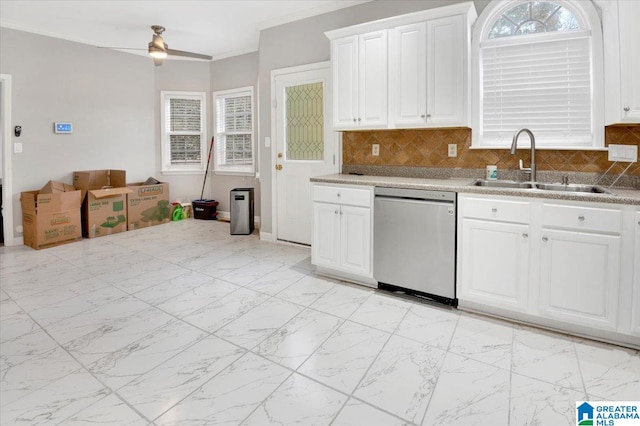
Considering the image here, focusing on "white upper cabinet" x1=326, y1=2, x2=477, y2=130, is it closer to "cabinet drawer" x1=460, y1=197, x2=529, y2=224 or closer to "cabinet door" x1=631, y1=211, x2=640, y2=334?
"cabinet drawer" x1=460, y1=197, x2=529, y2=224

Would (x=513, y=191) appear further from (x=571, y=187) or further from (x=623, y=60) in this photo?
(x=623, y=60)

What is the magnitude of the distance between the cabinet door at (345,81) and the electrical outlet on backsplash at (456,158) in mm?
435

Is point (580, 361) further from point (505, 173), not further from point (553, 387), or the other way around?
point (505, 173)

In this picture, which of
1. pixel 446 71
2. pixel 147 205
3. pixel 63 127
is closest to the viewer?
pixel 446 71

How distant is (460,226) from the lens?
2762 millimetres

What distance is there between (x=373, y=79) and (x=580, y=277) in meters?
2.28

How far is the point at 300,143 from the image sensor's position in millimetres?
4734

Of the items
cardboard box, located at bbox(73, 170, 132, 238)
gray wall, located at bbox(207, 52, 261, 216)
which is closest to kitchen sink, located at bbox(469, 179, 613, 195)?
gray wall, located at bbox(207, 52, 261, 216)

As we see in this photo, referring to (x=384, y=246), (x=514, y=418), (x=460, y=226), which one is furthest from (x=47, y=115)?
(x=514, y=418)

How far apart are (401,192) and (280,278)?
144cm

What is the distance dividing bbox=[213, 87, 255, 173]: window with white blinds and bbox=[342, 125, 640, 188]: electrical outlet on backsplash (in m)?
2.59

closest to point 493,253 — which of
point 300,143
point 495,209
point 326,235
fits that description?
point 495,209

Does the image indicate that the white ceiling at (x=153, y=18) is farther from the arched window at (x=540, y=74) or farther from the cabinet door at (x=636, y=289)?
the cabinet door at (x=636, y=289)

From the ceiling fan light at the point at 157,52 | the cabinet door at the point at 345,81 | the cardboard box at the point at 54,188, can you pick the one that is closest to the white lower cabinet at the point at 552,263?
the cabinet door at the point at 345,81
